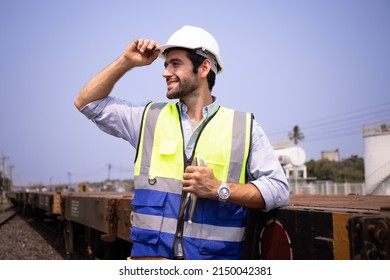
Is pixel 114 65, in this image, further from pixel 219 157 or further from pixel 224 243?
pixel 224 243

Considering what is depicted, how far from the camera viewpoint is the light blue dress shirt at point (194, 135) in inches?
78.0

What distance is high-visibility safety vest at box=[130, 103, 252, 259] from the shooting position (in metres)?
1.95

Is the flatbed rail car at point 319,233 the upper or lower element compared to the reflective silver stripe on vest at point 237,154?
lower

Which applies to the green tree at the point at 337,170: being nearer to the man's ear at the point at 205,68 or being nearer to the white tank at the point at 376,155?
the white tank at the point at 376,155

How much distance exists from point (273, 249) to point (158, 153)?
763 mm

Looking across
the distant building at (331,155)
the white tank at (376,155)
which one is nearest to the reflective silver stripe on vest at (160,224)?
the white tank at (376,155)

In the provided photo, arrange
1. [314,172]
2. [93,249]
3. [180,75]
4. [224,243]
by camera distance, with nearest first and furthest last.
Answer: [224,243], [180,75], [93,249], [314,172]

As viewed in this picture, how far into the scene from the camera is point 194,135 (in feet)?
6.84

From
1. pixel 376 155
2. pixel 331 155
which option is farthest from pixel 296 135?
pixel 376 155

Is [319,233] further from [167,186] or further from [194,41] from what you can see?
[194,41]

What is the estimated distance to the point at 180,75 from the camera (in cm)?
218

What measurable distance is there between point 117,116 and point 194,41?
603 mm

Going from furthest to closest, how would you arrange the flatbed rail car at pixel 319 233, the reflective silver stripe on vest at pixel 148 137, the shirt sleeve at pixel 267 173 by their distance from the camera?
the reflective silver stripe on vest at pixel 148 137 → the shirt sleeve at pixel 267 173 → the flatbed rail car at pixel 319 233
